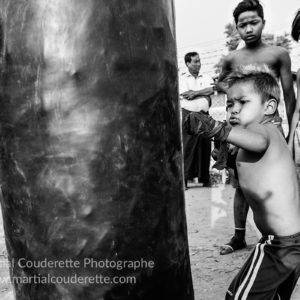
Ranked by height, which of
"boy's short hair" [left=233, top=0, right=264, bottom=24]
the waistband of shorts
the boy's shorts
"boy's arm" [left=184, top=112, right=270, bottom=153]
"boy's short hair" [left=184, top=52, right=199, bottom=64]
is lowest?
the boy's shorts

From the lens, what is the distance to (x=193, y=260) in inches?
109

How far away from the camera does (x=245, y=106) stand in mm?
1769

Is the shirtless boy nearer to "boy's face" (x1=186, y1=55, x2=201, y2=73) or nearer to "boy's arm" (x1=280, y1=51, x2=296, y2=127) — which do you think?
"boy's arm" (x1=280, y1=51, x2=296, y2=127)

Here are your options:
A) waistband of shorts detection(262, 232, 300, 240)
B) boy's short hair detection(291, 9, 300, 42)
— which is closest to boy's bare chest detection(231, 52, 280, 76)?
boy's short hair detection(291, 9, 300, 42)

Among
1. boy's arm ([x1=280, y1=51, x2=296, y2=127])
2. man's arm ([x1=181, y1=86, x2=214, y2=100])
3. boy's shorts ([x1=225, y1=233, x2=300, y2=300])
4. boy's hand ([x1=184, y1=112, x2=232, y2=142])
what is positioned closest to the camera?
boy's hand ([x1=184, y1=112, x2=232, y2=142])

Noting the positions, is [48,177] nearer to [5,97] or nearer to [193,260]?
[5,97]

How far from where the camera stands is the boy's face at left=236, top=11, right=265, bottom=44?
3.03m

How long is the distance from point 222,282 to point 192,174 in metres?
3.62

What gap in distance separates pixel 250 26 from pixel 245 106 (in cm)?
153

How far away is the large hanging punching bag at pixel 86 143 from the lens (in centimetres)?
83

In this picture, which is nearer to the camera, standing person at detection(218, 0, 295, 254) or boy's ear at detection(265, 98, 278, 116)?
boy's ear at detection(265, 98, 278, 116)

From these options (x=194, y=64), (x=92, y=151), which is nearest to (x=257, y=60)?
(x=92, y=151)

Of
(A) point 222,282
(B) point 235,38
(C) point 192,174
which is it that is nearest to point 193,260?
(A) point 222,282

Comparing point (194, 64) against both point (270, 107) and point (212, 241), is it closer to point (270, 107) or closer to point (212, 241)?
point (212, 241)
